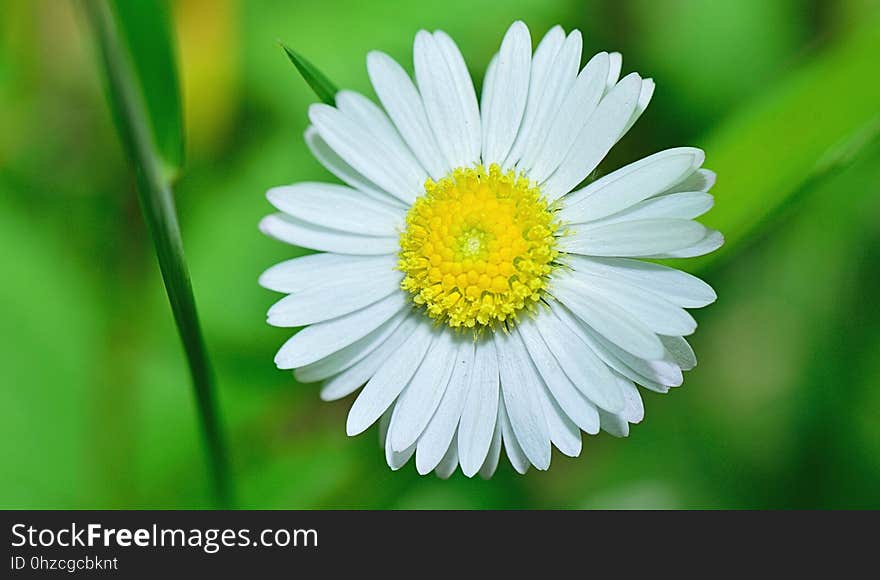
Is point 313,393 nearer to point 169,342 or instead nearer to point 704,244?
point 169,342

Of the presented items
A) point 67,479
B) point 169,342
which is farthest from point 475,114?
point 67,479

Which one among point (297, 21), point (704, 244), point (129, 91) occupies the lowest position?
point (704, 244)

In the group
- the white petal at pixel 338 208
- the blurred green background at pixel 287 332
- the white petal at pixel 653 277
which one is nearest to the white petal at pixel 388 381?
the white petal at pixel 338 208

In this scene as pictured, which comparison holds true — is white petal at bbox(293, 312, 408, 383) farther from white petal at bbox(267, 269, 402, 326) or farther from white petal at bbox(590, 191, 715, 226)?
white petal at bbox(590, 191, 715, 226)

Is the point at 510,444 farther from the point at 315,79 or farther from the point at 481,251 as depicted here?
the point at 315,79

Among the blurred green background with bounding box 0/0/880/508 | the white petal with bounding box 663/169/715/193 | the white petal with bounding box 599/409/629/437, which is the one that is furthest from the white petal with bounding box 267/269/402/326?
the blurred green background with bounding box 0/0/880/508
